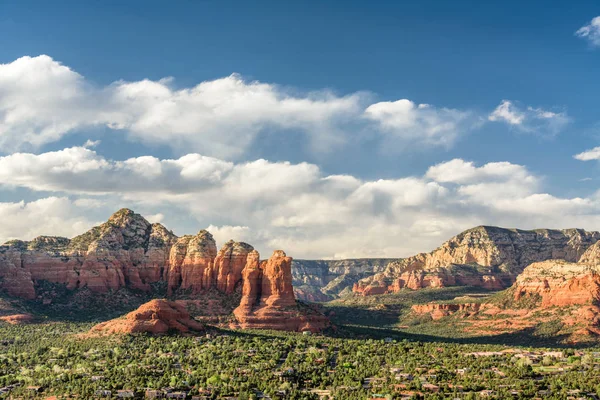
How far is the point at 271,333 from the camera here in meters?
148

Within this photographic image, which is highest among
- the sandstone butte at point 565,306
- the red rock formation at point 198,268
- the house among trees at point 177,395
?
the red rock formation at point 198,268

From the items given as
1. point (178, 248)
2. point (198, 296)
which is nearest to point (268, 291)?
point (198, 296)

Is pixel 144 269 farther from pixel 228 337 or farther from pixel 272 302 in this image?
pixel 228 337

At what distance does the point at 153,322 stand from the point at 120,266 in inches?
2757

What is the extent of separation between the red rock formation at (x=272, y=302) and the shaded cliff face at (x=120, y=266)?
11979mm

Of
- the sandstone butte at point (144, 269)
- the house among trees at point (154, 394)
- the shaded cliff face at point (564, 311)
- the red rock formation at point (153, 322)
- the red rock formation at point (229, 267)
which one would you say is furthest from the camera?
the red rock formation at point (229, 267)

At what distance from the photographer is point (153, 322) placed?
12775 cm

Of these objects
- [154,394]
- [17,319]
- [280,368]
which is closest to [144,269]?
[17,319]

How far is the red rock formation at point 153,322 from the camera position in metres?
126

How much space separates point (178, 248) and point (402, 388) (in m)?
120

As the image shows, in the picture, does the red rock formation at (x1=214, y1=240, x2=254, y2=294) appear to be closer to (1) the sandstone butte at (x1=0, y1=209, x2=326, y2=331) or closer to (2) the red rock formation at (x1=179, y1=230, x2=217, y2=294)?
(1) the sandstone butte at (x1=0, y1=209, x2=326, y2=331)

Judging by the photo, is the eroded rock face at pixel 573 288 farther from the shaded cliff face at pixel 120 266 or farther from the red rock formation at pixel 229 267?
the shaded cliff face at pixel 120 266

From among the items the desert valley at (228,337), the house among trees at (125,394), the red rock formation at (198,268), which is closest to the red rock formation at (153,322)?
the desert valley at (228,337)

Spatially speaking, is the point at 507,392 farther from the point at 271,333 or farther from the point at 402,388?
the point at 271,333
